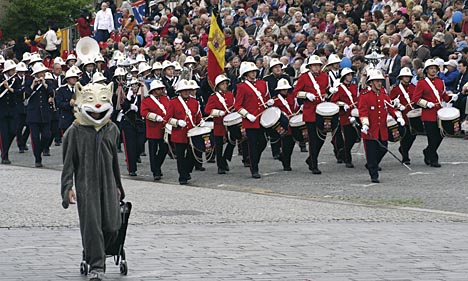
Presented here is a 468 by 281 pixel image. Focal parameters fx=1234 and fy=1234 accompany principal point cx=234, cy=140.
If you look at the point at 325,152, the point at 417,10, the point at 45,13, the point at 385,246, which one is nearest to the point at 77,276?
the point at 385,246

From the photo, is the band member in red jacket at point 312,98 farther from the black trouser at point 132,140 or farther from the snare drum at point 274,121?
the black trouser at point 132,140

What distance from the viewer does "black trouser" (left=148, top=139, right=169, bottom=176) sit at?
20797mm

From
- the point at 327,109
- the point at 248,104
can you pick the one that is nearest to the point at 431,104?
the point at 327,109

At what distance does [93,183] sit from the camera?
1093 cm

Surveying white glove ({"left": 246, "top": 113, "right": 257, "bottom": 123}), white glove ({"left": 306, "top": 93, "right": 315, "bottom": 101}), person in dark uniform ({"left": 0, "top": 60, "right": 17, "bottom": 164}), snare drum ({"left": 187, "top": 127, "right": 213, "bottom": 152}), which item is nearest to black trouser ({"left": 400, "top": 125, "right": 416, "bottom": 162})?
white glove ({"left": 306, "top": 93, "right": 315, "bottom": 101})

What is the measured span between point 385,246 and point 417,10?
47.2 ft

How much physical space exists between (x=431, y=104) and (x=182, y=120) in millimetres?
4223

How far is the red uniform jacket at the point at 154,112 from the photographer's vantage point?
2062 centimetres

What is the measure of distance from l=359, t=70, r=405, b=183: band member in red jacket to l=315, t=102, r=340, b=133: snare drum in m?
1.30

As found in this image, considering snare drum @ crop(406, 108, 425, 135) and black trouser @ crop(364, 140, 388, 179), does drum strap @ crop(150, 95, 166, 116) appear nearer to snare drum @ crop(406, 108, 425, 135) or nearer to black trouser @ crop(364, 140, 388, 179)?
black trouser @ crop(364, 140, 388, 179)

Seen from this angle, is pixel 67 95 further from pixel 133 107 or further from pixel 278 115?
pixel 278 115

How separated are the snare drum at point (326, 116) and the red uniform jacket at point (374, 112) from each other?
1.32 meters

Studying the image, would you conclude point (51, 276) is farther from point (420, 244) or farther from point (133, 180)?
point (133, 180)

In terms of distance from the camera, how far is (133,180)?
2069cm
